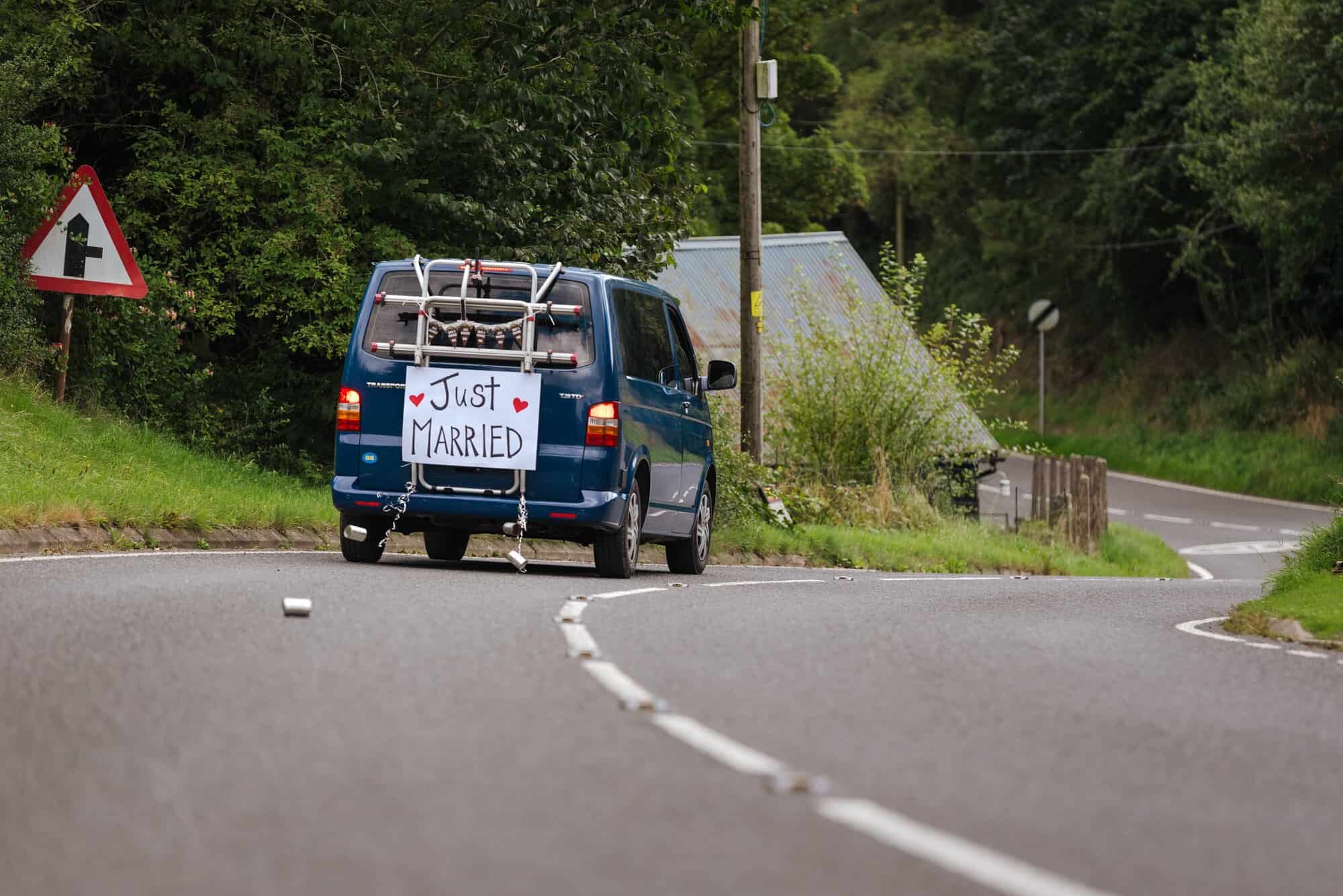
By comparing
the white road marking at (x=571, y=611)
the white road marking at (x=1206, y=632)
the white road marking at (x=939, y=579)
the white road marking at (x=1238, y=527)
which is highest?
the white road marking at (x=571, y=611)

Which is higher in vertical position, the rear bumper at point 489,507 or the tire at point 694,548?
the rear bumper at point 489,507

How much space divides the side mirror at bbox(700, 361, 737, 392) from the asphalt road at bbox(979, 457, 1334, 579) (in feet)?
52.3

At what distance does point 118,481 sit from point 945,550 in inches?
471

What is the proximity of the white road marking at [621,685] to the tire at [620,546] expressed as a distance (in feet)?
19.2

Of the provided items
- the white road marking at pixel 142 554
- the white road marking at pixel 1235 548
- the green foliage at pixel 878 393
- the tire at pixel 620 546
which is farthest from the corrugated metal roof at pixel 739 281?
the tire at pixel 620 546

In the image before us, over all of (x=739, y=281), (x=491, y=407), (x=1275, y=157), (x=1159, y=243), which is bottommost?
(x=491, y=407)

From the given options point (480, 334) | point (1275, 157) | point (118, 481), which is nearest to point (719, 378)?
point (480, 334)

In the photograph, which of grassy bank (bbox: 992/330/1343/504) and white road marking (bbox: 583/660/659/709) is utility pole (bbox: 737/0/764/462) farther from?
grassy bank (bbox: 992/330/1343/504)

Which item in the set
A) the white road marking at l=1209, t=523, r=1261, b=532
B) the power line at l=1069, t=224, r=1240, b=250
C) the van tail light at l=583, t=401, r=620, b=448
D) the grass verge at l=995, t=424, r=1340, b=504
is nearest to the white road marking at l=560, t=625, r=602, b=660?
the van tail light at l=583, t=401, r=620, b=448

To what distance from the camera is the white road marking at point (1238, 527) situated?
39.7 metres

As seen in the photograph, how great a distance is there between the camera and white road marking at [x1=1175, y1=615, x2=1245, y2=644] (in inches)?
463

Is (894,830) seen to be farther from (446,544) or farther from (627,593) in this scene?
(446,544)

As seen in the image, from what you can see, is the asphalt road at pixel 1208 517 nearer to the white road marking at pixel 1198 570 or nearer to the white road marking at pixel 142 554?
the white road marking at pixel 1198 570

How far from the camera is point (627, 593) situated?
12.6m
